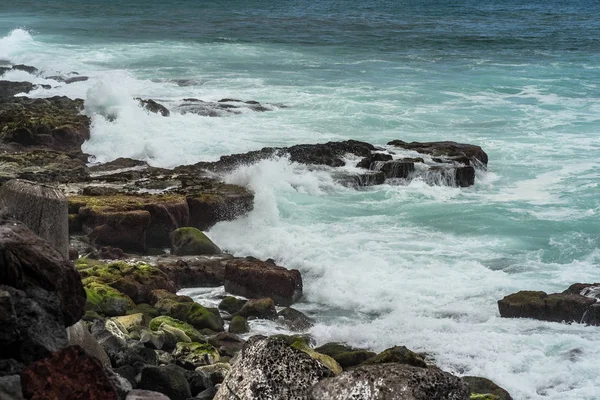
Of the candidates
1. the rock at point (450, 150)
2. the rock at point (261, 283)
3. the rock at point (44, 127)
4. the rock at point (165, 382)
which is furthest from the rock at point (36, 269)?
the rock at point (450, 150)

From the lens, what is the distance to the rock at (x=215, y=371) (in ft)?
29.8

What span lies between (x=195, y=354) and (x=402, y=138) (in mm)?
18350

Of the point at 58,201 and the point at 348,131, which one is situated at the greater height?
the point at 58,201

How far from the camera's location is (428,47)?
165 ft

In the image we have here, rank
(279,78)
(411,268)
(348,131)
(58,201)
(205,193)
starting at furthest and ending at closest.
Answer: (279,78) < (348,131) < (205,193) < (411,268) < (58,201)

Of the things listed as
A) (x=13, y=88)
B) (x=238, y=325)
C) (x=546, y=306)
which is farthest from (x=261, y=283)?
(x=13, y=88)

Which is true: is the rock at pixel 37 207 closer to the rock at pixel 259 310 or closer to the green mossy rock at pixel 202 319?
the green mossy rock at pixel 202 319

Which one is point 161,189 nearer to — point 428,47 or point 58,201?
point 58,201

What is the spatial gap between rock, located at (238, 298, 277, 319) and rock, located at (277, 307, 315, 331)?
164 millimetres

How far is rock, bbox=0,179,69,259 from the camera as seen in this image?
6.44 metres

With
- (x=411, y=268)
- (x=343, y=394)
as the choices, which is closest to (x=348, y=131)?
(x=411, y=268)

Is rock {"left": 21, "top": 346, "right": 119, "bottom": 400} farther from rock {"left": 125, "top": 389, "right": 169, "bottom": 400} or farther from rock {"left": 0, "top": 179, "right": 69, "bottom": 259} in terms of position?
rock {"left": 0, "top": 179, "right": 69, "bottom": 259}

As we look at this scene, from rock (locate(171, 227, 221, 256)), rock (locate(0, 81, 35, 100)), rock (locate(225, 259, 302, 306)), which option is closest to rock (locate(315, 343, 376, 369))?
rock (locate(225, 259, 302, 306))

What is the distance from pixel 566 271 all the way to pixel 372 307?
4.09 metres
